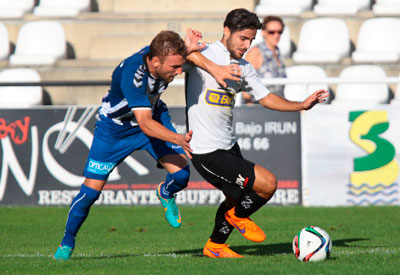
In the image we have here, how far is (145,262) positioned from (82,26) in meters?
11.2

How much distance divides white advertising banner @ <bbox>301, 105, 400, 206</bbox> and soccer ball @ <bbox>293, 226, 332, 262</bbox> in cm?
502

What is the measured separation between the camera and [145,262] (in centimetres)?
673

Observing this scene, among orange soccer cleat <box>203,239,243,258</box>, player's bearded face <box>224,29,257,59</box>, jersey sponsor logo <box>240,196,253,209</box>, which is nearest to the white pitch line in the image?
orange soccer cleat <box>203,239,243,258</box>

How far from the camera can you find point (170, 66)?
634 centimetres

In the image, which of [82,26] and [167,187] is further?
[82,26]

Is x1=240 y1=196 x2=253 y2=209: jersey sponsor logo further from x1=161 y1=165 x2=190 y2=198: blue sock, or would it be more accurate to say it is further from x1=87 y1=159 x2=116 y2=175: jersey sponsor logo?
x1=87 y1=159 x2=116 y2=175: jersey sponsor logo

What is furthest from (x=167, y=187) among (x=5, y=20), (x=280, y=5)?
(x=5, y=20)

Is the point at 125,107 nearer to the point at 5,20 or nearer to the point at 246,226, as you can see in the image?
the point at 246,226

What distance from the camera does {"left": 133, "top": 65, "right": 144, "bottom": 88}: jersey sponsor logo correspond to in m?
6.49

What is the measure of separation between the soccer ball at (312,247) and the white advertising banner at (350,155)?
502 centimetres

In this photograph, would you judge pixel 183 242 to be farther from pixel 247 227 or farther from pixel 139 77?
pixel 139 77

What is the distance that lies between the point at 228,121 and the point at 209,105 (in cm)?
26

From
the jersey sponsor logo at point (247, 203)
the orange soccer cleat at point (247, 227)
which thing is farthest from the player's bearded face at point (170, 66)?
the orange soccer cleat at point (247, 227)

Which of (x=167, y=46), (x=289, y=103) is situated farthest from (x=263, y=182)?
(x=167, y=46)
